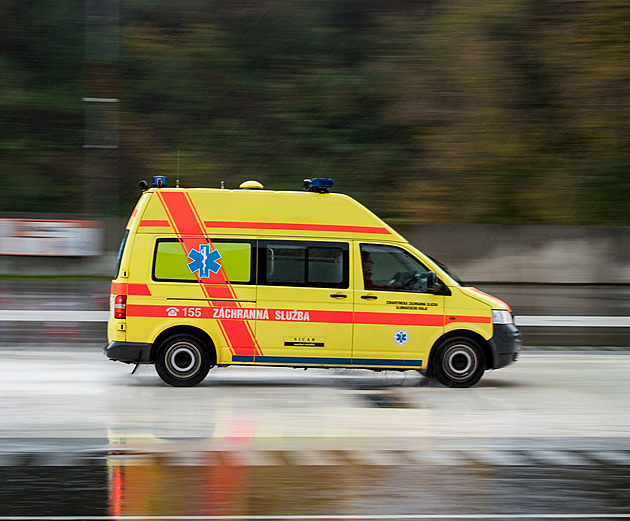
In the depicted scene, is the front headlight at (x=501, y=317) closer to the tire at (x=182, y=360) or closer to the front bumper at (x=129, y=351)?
the tire at (x=182, y=360)

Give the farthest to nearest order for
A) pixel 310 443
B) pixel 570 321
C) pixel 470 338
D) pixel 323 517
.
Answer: pixel 570 321 < pixel 470 338 < pixel 310 443 < pixel 323 517

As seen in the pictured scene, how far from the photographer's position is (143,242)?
11344 millimetres

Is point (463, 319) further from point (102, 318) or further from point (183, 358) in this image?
point (102, 318)

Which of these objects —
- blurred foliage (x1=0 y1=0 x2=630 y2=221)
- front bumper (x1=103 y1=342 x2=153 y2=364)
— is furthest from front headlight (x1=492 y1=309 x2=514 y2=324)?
blurred foliage (x1=0 y1=0 x2=630 y2=221)

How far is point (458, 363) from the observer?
1149 cm

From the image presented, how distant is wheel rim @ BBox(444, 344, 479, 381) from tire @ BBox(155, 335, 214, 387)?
→ 2.85m

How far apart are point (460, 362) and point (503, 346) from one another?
21.5 inches

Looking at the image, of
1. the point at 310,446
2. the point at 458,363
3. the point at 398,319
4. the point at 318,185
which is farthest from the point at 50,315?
the point at 310,446

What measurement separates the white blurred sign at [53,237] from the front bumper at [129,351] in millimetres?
15387

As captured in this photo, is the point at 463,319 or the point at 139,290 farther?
the point at 463,319

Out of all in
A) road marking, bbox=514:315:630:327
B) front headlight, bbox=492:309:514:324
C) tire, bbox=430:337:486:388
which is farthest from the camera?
road marking, bbox=514:315:630:327

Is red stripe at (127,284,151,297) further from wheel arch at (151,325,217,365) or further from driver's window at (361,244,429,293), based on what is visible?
driver's window at (361,244,429,293)

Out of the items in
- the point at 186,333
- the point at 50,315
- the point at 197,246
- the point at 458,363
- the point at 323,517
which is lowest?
the point at 323,517

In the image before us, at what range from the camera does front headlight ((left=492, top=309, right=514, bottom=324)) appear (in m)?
11.6
